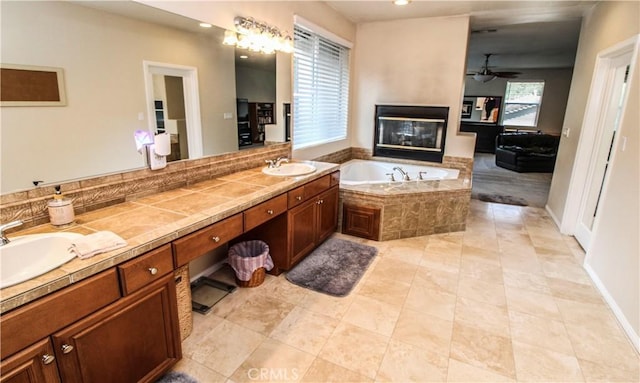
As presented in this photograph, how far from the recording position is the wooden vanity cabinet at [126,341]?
1160 mm

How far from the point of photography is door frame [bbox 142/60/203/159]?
189cm

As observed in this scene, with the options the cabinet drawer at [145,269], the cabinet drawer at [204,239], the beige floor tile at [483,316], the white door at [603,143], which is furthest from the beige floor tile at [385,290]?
the white door at [603,143]

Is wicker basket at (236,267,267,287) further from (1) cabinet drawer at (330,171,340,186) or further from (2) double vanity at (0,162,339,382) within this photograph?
(1) cabinet drawer at (330,171,340,186)

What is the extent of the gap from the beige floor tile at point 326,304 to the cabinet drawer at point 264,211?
65 centimetres

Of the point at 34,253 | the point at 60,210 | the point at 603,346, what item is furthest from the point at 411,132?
the point at 34,253

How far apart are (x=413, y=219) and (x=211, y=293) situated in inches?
82.8

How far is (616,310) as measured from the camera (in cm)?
220

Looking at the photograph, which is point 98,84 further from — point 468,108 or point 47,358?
point 468,108

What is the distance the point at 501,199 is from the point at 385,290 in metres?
3.36

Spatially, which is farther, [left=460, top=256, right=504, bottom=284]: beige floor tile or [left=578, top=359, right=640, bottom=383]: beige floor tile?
[left=460, top=256, right=504, bottom=284]: beige floor tile

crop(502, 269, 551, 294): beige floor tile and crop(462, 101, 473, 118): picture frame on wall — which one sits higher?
crop(462, 101, 473, 118): picture frame on wall

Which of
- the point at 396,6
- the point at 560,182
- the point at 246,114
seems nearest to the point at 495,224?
the point at 560,182

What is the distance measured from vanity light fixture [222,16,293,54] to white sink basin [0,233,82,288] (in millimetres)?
1718

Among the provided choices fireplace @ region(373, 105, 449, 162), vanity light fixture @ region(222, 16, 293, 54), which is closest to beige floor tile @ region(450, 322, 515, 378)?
vanity light fixture @ region(222, 16, 293, 54)
